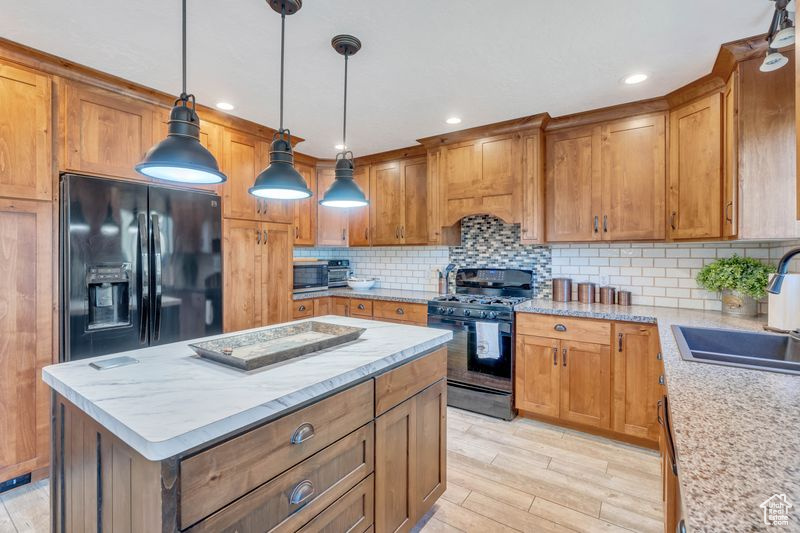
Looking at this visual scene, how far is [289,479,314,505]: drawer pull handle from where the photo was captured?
1155 millimetres

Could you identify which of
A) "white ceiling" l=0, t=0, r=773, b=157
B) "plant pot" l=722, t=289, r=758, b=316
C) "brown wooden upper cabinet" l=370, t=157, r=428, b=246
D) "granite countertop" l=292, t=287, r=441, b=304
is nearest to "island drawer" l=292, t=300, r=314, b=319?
"granite countertop" l=292, t=287, r=441, b=304

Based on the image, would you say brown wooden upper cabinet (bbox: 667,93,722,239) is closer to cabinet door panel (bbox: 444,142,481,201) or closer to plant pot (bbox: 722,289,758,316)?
plant pot (bbox: 722,289,758,316)

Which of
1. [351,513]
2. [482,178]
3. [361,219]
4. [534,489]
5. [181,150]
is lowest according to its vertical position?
[534,489]

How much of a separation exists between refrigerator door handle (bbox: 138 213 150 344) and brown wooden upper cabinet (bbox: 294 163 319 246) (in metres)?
1.73

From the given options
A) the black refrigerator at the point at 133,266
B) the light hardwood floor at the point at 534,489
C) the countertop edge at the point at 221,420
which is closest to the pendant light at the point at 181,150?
the countertop edge at the point at 221,420

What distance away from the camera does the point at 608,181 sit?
2910mm

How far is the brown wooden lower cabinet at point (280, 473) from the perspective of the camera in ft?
3.02

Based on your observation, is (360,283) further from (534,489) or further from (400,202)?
(534,489)

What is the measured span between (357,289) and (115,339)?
2.47m

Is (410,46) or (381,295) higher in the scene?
(410,46)

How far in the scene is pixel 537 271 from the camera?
3.50 metres

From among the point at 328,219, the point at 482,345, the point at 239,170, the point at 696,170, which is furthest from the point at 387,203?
the point at 696,170

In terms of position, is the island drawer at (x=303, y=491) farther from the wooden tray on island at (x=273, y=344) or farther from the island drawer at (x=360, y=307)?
the island drawer at (x=360, y=307)

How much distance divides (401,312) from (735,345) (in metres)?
2.44
